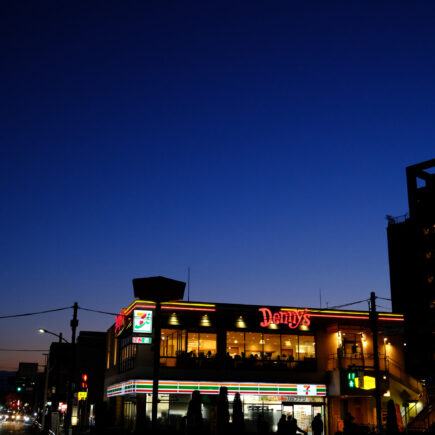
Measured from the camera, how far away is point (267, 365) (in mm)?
42531

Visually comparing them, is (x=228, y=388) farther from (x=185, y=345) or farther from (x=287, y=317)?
(x=287, y=317)

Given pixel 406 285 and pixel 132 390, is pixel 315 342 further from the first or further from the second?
pixel 406 285

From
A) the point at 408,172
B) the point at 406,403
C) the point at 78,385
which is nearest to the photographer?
the point at 406,403

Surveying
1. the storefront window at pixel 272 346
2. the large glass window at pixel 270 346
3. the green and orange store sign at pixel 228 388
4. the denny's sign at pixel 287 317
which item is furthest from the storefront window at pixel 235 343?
the green and orange store sign at pixel 228 388

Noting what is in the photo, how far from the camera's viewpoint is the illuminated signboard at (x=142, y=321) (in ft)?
123

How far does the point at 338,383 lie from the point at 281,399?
429cm

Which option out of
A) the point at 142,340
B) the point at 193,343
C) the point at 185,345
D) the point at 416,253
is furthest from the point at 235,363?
the point at 416,253

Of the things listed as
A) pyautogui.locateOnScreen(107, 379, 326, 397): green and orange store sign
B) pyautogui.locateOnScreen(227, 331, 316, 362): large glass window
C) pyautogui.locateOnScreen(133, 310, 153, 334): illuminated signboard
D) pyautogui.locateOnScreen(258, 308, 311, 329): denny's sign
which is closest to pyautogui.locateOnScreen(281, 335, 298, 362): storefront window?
pyautogui.locateOnScreen(227, 331, 316, 362): large glass window

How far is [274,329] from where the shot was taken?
142ft

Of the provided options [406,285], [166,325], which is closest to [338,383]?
[166,325]

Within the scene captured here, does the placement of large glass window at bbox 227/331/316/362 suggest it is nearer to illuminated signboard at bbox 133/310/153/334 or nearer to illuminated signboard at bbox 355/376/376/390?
illuminated signboard at bbox 355/376/376/390

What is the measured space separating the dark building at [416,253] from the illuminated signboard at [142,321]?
66801 millimetres

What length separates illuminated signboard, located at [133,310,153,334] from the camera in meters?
37.5

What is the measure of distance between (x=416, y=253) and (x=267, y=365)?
216 ft
